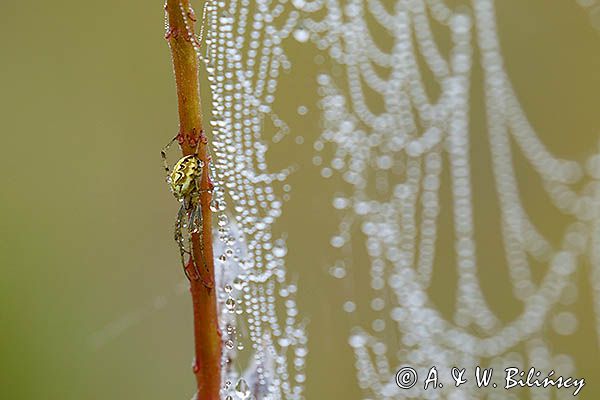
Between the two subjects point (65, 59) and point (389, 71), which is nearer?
point (389, 71)

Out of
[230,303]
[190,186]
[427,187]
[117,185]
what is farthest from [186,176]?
[117,185]

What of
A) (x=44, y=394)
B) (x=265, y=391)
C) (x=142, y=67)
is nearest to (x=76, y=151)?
(x=142, y=67)

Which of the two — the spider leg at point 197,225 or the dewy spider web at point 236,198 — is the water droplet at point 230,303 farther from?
the spider leg at point 197,225

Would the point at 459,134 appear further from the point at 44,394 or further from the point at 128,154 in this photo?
the point at 44,394

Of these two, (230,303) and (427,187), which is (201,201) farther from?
(427,187)

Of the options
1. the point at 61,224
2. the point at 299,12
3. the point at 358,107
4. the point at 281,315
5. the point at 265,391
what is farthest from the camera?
the point at 61,224

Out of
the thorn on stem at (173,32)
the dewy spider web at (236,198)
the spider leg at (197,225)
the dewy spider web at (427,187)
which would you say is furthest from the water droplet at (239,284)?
the dewy spider web at (427,187)

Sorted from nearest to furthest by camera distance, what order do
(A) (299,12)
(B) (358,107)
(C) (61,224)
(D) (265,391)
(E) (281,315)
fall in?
(D) (265,391), (A) (299,12), (B) (358,107), (E) (281,315), (C) (61,224)
